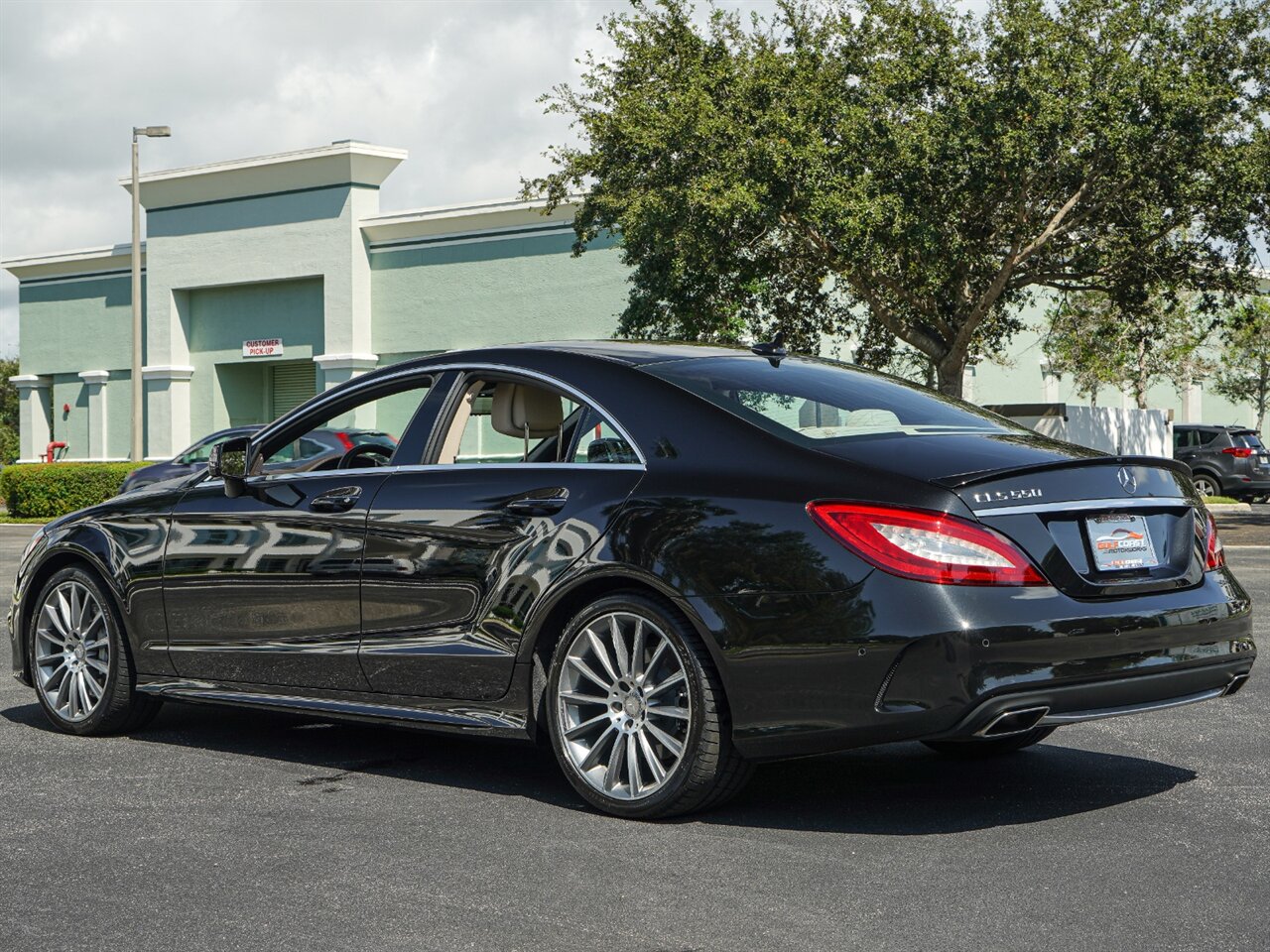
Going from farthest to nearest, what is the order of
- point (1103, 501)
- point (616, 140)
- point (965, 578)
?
point (616, 140) → point (1103, 501) → point (965, 578)

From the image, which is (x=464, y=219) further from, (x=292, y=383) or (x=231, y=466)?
(x=231, y=466)

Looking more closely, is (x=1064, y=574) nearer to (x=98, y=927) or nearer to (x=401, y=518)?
(x=401, y=518)

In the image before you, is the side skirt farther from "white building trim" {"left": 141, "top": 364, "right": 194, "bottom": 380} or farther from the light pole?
"white building trim" {"left": 141, "top": 364, "right": 194, "bottom": 380}

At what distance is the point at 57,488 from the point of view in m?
31.9

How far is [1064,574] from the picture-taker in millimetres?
Result: 5043

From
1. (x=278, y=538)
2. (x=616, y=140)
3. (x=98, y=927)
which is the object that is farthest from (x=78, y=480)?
(x=98, y=927)

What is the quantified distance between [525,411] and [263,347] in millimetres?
39826

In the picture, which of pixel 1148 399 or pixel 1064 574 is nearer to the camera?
pixel 1064 574

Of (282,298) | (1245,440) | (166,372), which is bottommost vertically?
(1245,440)

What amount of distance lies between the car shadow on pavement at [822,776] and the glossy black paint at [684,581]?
39 centimetres

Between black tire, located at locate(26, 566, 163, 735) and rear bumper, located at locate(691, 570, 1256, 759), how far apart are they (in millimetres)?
3023

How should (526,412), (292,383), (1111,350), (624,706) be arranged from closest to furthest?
1. (624,706)
2. (526,412)
3. (1111,350)
4. (292,383)

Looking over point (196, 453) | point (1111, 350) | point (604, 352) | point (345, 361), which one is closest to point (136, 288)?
point (196, 453)

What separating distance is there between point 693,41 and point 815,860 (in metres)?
23.8
